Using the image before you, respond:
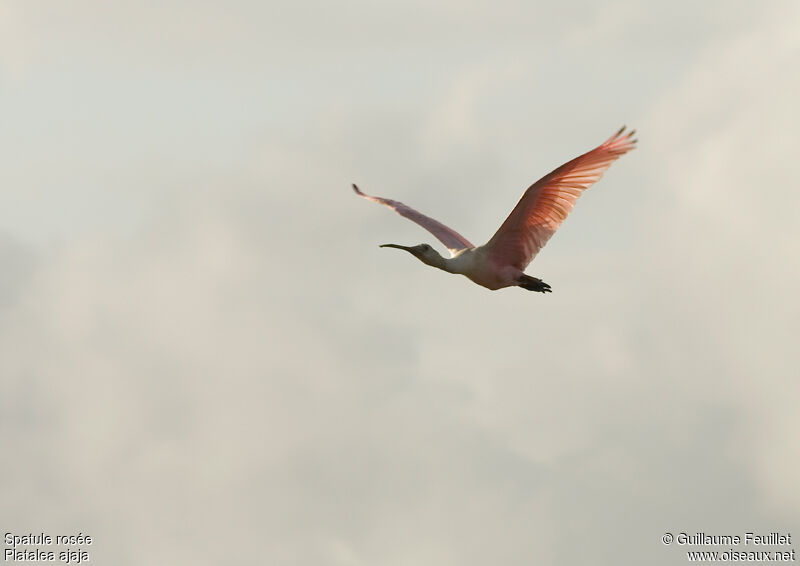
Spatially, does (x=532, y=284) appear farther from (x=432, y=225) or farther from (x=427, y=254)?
(x=432, y=225)

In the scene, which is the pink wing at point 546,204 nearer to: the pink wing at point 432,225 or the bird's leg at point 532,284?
the bird's leg at point 532,284

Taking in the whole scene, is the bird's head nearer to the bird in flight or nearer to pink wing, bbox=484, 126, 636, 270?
the bird in flight

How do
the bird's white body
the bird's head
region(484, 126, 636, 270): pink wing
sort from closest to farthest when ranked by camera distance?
region(484, 126, 636, 270): pink wing
the bird's white body
the bird's head

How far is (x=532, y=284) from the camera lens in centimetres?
3709

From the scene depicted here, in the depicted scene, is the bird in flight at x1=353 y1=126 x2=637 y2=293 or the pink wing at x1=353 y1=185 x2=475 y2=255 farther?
the pink wing at x1=353 y1=185 x2=475 y2=255

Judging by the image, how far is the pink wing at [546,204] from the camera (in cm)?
3447

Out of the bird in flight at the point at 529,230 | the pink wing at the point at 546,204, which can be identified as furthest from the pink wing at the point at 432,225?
the pink wing at the point at 546,204

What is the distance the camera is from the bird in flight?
34.6m

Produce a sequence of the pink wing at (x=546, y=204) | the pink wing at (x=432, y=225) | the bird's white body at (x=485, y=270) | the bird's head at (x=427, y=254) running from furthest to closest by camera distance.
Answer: the pink wing at (x=432, y=225) < the bird's head at (x=427, y=254) < the bird's white body at (x=485, y=270) < the pink wing at (x=546, y=204)

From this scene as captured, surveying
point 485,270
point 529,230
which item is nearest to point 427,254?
point 485,270

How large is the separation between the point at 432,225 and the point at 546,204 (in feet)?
17.0

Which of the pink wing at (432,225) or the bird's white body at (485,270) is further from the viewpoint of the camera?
the pink wing at (432,225)

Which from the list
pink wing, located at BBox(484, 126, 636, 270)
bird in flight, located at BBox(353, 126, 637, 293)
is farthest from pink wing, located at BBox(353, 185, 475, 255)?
pink wing, located at BBox(484, 126, 636, 270)

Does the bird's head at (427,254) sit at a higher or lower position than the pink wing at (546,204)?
lower
